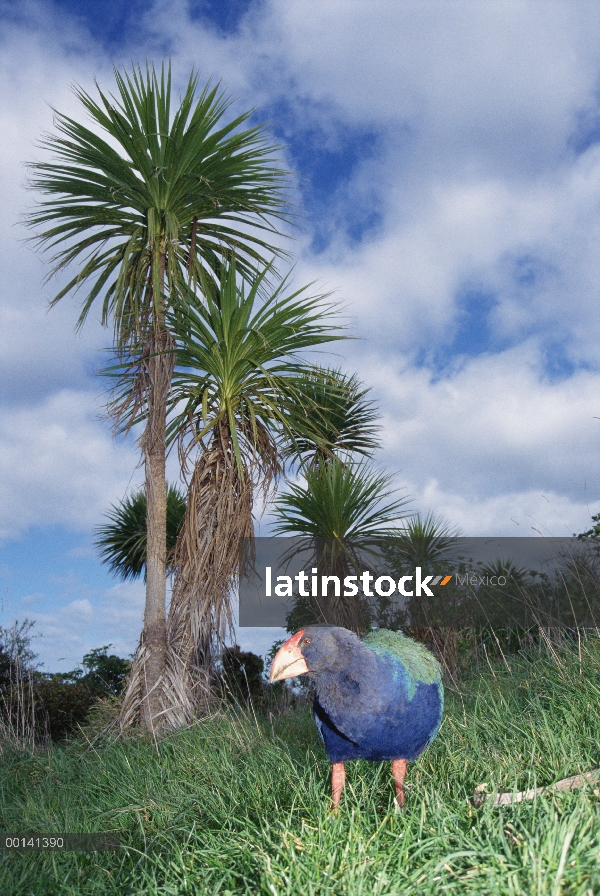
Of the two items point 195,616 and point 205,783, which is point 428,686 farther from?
point 195,616

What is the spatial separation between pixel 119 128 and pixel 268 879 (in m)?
7.89

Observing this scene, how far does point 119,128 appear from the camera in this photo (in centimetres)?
791

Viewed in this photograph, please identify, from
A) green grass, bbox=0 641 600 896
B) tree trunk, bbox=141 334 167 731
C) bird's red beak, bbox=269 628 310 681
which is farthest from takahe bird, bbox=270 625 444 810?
tree trunk, bbox=141 334 167 731

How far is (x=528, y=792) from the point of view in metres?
2.54

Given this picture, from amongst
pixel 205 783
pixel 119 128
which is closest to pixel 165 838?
pixel 205 783

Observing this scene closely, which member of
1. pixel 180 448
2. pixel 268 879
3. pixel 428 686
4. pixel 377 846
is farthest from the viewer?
pixel 180 448

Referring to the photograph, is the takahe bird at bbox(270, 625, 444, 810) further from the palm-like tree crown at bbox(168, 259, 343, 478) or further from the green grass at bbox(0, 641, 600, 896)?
the palm-like tree crown at bbox(168, 259, 343, 478)

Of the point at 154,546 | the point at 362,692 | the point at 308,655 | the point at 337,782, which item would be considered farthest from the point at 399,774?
the point at 154,546

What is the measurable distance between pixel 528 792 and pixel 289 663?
1.04 m

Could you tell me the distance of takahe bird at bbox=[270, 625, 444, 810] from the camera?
2.38 meters

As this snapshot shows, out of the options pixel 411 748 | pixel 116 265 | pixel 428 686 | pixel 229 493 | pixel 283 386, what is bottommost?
pixel 411 748

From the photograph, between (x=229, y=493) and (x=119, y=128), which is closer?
(x=229, y=493)

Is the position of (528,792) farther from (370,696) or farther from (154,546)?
(154,546)

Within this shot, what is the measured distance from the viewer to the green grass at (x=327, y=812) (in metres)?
2.01
